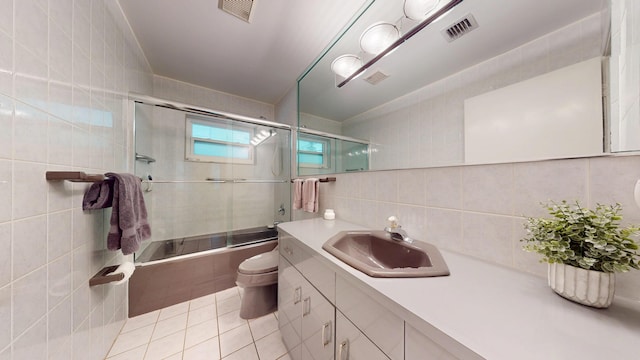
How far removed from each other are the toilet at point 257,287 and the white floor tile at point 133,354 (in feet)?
1.90

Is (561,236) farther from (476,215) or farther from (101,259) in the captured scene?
(101,259)

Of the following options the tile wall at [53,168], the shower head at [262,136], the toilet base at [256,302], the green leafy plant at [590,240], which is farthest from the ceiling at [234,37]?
the toilet base at [256,302]

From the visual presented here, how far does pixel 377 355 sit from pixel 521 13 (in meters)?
1.32

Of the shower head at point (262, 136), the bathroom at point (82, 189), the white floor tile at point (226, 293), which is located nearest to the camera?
the bathroom at point (82, 189)

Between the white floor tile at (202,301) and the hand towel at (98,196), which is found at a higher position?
the hand towel at (98,196)

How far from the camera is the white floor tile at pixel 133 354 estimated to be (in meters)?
1.12

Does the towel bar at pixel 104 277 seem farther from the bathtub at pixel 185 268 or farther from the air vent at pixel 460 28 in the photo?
the air vent at pixel 460 28

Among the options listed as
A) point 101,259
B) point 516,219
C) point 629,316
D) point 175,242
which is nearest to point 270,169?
point 175,242

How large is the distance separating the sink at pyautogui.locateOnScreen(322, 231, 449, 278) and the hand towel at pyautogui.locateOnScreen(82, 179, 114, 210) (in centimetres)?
120

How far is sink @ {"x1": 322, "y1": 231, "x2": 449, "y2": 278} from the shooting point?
0.60 metres

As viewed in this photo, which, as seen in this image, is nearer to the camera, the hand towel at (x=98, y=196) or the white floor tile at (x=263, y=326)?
the hand towel at (x=98, y=196)

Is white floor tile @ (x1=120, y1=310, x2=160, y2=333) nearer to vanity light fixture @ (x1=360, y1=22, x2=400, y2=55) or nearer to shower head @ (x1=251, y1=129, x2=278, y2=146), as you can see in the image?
shower head @ (x1=251, y1=129, x2=278, y2=146)

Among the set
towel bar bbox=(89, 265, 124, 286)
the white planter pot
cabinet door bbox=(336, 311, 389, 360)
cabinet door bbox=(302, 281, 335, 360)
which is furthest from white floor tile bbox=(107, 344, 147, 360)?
the white planter pot

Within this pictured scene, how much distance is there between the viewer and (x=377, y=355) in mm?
520
